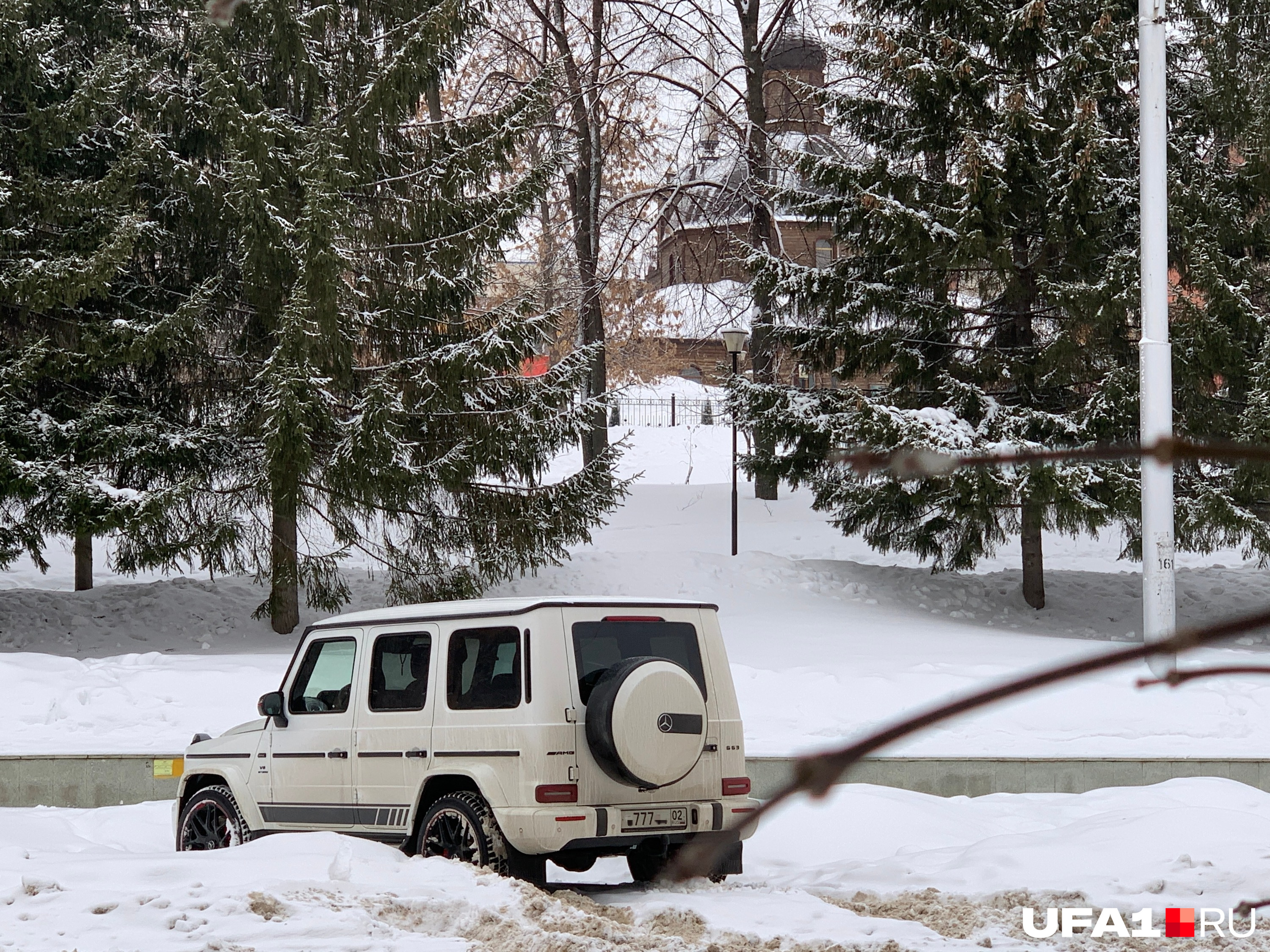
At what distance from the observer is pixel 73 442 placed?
1664 centimetres

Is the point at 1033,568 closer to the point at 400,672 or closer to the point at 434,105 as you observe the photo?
the point at 434,105

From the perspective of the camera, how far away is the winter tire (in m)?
7.10

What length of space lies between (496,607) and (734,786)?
178 centimetres

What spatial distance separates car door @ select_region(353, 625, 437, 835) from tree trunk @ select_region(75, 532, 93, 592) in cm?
1491

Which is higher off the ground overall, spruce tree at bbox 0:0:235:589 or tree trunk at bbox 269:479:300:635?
spruce tree at bbox 0:0:235:589

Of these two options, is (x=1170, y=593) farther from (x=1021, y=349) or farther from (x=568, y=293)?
(x=568, y=293)

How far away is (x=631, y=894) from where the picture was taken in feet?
24.9

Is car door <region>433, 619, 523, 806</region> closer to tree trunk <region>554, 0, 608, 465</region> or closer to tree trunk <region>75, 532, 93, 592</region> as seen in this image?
tree trunk <region>75, 532, 93, 592</region>

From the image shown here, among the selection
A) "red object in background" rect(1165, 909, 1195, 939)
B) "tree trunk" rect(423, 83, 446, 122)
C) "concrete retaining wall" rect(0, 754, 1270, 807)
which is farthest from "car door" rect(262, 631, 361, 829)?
"tree trunk" rect(423, 83, 446, 122)

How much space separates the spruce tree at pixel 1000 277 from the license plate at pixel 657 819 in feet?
34.1

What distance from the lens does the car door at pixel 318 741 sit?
316 inches

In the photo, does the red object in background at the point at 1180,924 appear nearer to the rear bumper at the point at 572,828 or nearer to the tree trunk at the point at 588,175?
the rear bumper at the point at 572,828

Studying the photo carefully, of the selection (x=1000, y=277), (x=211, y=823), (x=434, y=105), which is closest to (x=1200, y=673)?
(x=211, y=823)

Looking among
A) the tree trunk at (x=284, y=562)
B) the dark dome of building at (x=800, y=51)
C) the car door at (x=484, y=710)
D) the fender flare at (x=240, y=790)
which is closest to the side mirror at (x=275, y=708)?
the fender flare at (x=240, y=790)
